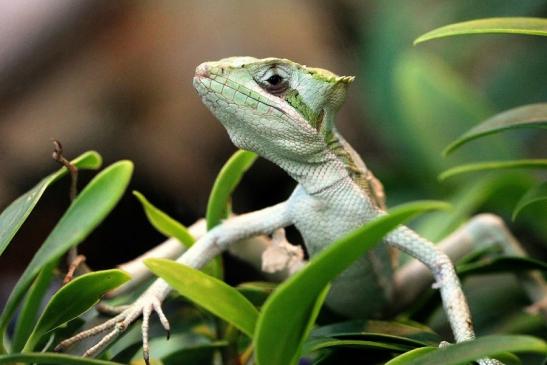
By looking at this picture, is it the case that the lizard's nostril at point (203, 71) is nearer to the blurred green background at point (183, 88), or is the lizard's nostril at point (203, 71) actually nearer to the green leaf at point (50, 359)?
the green leaf at point (50, 359)

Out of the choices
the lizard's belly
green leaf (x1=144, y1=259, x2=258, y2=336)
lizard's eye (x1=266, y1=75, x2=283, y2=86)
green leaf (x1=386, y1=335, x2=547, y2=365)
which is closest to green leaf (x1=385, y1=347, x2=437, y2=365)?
green leaf (x1=386, y1=335, x2=547, y2=365)

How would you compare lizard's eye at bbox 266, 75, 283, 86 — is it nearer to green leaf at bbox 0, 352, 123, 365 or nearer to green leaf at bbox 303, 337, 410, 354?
green leaf at bbox 303, 337, 410, 354

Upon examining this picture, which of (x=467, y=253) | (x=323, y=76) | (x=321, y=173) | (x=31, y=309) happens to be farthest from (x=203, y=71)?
(x=467, y=253)

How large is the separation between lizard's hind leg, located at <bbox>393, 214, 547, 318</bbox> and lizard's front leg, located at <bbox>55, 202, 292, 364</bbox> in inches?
20.2

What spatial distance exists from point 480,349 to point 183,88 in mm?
3219

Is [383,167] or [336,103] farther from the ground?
[336,103]

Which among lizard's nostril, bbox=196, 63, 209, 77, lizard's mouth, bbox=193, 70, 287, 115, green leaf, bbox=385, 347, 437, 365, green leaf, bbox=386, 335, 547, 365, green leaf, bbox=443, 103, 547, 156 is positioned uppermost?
lizard's nostril, bbox=196, 63, 209, 77

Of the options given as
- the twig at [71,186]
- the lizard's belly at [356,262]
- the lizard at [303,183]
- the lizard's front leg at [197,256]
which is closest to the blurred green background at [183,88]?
the lizard's belly at [356,262]

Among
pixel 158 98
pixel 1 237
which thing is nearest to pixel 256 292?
pixel 1 237

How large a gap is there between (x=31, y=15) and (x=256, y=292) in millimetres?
2608

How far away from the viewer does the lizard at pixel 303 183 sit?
151cm

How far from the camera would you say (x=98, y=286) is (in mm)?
1212

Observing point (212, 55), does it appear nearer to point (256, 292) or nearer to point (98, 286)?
point (256, 292)

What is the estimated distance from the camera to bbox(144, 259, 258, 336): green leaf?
1.06 m
